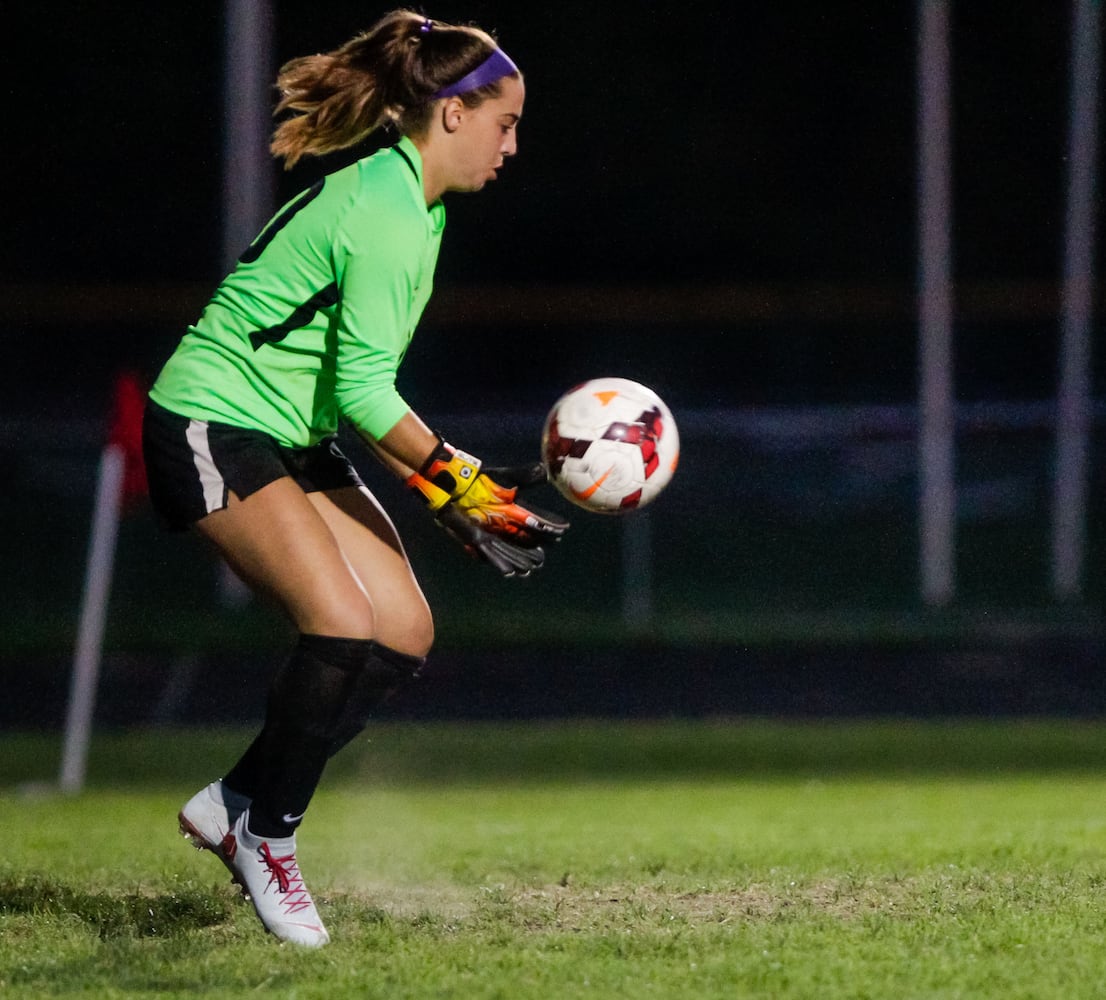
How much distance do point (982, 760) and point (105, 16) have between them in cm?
2846

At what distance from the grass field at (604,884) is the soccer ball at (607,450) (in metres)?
1.25

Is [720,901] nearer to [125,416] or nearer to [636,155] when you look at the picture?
[125,416]

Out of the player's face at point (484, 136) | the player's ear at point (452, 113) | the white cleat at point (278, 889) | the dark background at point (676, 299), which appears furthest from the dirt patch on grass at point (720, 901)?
the dark background at point (676, 299)

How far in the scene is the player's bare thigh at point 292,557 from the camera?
187 inches

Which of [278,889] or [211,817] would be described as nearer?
[278,889]

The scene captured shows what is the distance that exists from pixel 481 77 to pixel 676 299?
2461 cm

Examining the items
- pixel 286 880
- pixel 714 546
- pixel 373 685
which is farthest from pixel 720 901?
pixel 714 546

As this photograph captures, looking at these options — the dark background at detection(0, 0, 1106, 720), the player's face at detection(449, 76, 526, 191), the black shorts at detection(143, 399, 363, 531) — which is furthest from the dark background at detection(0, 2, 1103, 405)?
the black shorts at detection(143, 399, 363, 531)

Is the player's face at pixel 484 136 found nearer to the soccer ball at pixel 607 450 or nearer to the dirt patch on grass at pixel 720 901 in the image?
the soccer ball at pixel 607 450

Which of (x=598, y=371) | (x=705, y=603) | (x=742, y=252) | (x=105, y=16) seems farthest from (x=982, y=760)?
(x=105, y=16)

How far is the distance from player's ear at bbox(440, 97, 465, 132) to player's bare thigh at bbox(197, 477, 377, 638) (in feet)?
3.62

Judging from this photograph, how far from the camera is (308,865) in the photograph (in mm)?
6301

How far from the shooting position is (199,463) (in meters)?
4.79

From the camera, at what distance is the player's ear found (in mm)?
4855
